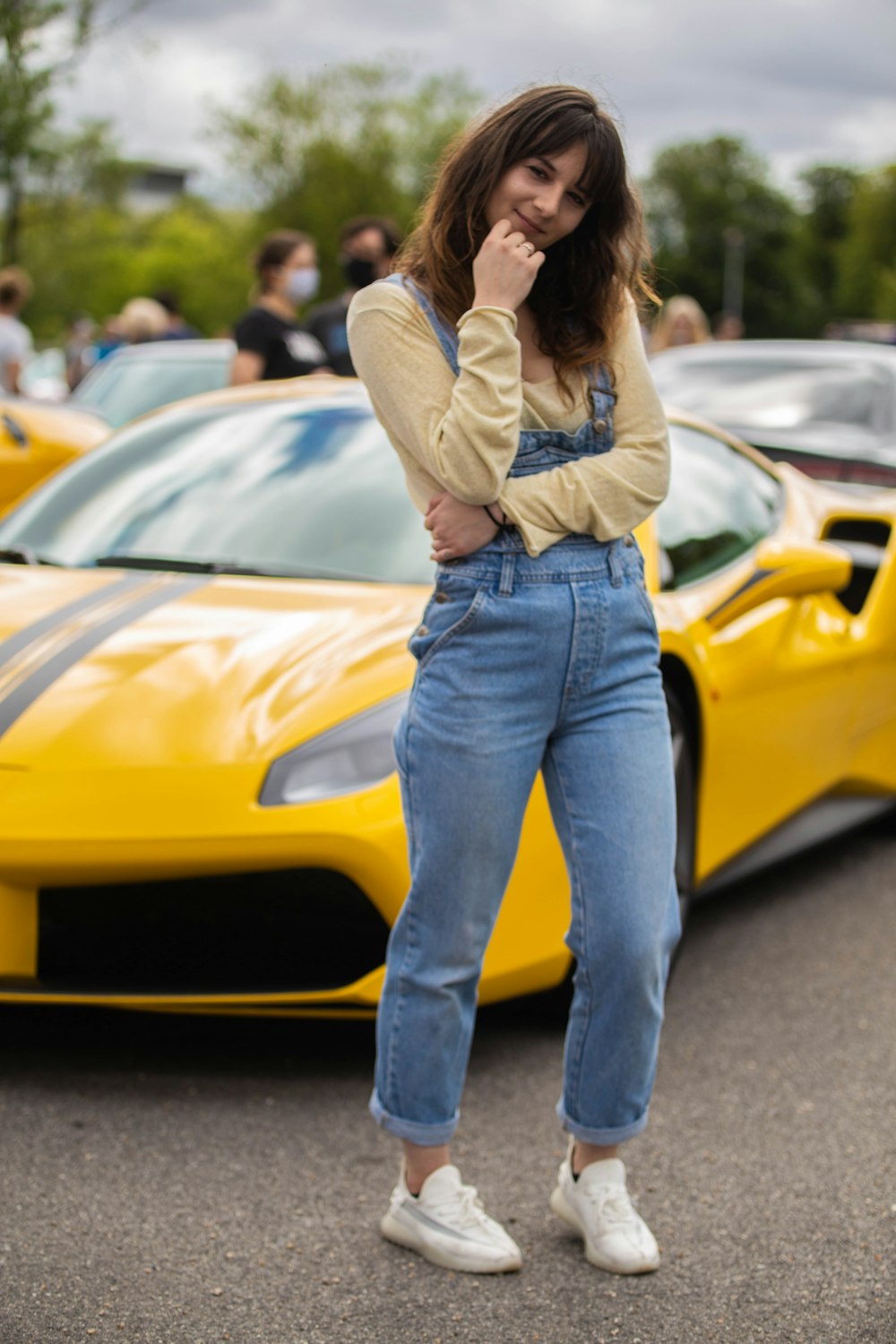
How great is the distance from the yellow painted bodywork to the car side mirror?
112 inches

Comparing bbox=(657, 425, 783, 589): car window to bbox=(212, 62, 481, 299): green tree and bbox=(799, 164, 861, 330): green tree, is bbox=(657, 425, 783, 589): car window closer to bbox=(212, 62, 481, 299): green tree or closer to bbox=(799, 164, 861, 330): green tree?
bbox=(212, 62, 481, 299): green tree

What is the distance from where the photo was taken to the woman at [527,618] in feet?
7.34

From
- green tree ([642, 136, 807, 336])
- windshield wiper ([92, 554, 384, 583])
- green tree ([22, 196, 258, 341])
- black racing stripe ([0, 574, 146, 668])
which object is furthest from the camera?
green tree ([642, 136, 807, 336])

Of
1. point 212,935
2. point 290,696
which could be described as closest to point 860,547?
point 290,696

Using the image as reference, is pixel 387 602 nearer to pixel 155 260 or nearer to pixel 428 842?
pixel 428 842

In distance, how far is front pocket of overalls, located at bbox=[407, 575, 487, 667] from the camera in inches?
89.9

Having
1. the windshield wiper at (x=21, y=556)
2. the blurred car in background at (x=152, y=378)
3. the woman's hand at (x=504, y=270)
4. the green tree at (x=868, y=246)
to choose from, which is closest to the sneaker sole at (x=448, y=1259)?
the woman's hand at (x=504, y=270)

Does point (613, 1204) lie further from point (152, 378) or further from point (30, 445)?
point (152, 378)

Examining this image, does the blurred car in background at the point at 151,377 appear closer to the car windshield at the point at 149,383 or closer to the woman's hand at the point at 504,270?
the car windshield at the point at 149,383

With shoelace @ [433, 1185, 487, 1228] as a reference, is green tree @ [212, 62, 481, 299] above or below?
below

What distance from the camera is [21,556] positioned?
3.94 meters

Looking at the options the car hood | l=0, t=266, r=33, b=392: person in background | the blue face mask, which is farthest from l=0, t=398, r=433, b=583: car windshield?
l=0, t=266, r=33, b=392: person in background

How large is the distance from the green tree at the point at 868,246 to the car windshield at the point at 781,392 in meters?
73.8

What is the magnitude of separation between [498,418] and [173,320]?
10.9 m
